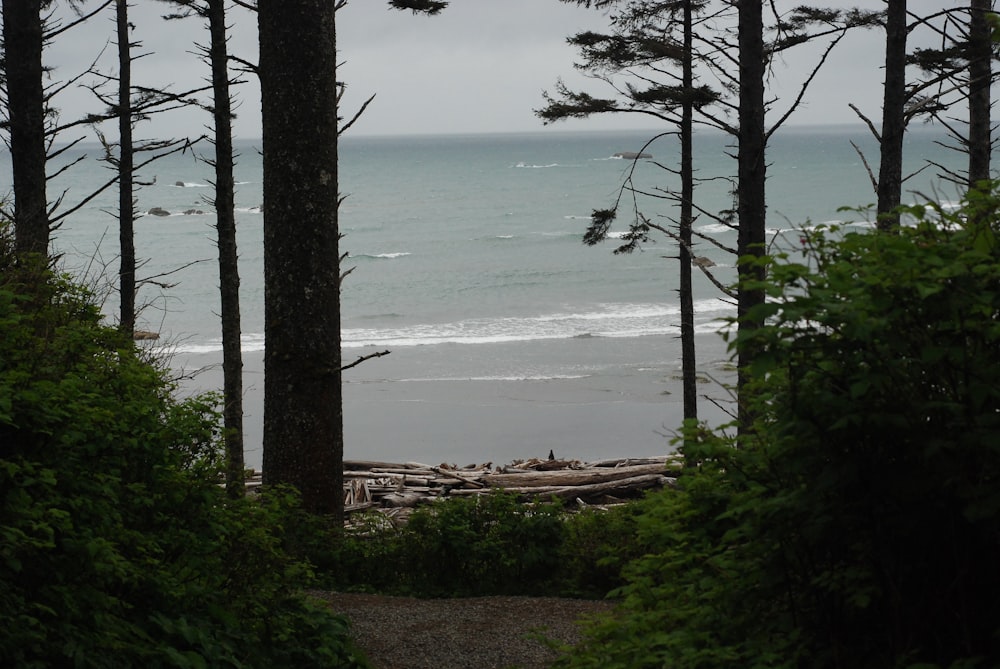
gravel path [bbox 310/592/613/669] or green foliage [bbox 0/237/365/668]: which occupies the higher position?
green foliage [bbox 0/237/365/668]

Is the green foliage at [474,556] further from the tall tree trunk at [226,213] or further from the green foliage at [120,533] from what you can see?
the tall tree trunk at [226,213]

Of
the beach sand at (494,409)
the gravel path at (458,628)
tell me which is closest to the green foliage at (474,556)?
the gravel path at (458,628)

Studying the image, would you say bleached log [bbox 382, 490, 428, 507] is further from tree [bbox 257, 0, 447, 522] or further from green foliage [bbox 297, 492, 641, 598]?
tree [bbox 257, 0, 447, 522]

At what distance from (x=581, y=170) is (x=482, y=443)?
99476 millimetres

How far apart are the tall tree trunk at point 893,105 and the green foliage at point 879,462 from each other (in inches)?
289

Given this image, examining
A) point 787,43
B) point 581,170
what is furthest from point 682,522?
point 581,170

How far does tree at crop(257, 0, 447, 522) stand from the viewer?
7.60m

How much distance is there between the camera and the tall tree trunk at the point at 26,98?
371 inches

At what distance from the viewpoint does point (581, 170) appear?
114m

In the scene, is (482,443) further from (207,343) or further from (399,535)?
(207,343)

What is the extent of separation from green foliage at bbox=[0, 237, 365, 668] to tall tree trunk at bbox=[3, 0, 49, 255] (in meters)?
4.91

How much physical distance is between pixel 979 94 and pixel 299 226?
10.3 meters

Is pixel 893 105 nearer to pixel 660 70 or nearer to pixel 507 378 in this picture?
pixel 660 70

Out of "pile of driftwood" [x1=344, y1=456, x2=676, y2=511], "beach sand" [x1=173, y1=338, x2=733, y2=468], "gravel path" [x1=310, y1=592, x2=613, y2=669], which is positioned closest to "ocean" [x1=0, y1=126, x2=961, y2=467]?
"beach sand" [x1=173, y1=338, x2=733, y2=468]
